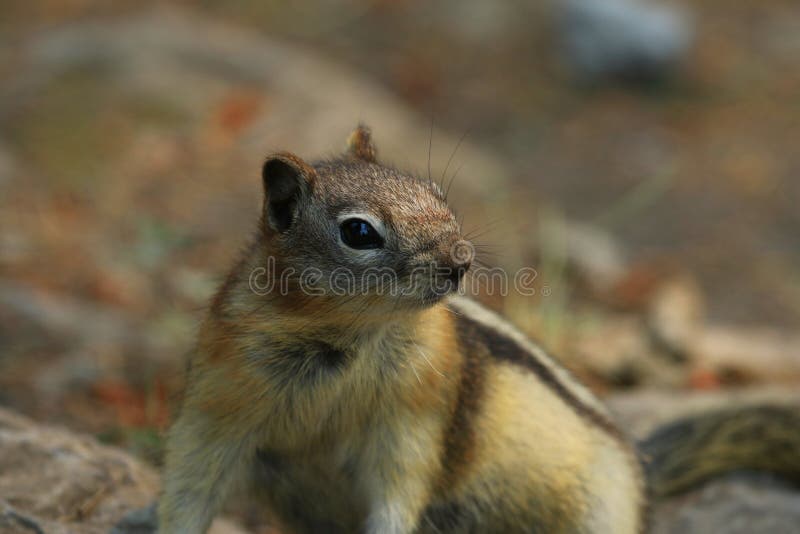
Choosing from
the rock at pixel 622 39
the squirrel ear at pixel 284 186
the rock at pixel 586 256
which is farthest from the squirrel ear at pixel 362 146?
the rock at pixel 622 39

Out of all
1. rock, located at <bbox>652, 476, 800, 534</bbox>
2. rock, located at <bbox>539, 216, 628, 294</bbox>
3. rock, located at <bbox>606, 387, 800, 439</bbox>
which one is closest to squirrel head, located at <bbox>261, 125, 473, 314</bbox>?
rock, located at <bbox>652, 476, 800, 534</bbox>

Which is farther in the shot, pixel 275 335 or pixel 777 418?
pixel 777 418

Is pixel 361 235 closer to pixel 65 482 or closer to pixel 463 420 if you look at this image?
pixel 463 420

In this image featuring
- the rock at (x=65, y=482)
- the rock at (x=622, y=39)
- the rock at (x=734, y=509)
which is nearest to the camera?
the rock at (x=65, y=482)

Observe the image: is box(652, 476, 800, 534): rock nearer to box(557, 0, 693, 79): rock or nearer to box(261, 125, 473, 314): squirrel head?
box(261, 125, 473, 314): squirrel head

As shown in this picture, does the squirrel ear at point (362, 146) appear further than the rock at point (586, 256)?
No

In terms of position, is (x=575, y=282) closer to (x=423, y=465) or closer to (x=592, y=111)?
(x=592, y=111)

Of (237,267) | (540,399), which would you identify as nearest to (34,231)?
(237,267)

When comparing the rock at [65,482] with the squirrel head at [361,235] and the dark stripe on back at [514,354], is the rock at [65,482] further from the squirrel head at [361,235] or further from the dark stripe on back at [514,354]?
the dark stripe on back at [514,354]
